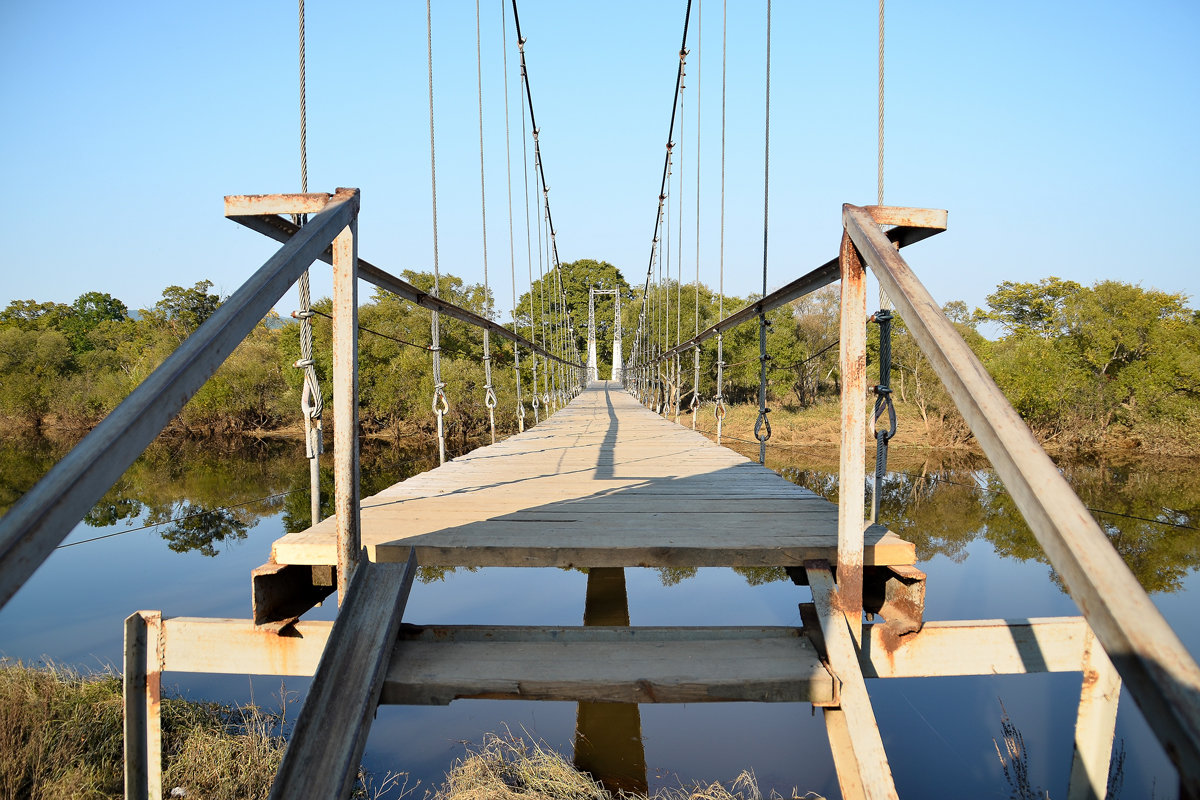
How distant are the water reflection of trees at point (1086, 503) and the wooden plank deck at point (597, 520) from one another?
9969mm

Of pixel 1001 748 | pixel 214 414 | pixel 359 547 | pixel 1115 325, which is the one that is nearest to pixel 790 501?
pixel 359 547

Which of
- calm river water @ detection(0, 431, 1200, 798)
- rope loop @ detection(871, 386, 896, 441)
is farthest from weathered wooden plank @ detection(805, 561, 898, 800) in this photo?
calm river water @ detection(0, 431, 1200, 798)

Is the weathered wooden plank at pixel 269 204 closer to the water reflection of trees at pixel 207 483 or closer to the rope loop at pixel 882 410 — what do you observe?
the rope loop at pixel 882 410

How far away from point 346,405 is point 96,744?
6446 millimetres

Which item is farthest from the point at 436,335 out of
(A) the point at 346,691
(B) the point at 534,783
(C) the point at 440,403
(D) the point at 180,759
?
(D) the point at 180,759

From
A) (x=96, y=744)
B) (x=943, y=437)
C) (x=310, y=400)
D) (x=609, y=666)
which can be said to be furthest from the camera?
(x=943, y=437)

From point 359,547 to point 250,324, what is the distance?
56 cm

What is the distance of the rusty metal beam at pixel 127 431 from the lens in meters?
0.65

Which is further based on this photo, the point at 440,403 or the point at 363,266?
the point at 440,403

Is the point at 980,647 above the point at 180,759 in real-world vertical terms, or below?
above

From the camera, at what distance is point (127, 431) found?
79 centimetres

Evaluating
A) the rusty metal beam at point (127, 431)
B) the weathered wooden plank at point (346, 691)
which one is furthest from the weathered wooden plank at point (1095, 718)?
the rusty metal beam at point (127, 431)

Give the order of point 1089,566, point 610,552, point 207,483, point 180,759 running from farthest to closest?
1. point 207,483
2. point 180,759
3. point 610,552
4. point 1089,566

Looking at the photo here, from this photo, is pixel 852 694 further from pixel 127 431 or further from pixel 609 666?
pixel 127 431
